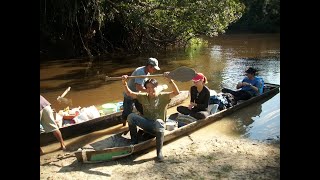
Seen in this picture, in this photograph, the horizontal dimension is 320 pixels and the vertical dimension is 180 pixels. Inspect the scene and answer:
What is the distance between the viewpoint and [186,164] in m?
5.60

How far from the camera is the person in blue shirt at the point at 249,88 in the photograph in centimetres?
902

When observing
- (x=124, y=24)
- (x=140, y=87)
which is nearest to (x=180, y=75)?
(x=140, y=87)

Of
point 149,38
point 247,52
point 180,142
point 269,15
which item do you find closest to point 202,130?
point 180,142

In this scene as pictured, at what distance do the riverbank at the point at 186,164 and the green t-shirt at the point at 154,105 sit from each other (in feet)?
2.10

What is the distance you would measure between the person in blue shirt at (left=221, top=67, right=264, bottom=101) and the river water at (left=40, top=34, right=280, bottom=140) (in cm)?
29

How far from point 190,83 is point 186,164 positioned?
655cm

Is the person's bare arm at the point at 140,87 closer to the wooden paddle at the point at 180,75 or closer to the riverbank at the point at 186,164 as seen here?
the wooden paddle at the point at 180,75

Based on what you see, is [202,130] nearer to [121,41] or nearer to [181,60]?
[181,60]

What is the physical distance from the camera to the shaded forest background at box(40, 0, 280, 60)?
15578 millimetres

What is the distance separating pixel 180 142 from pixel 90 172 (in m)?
1.90

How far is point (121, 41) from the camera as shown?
64.2 ft

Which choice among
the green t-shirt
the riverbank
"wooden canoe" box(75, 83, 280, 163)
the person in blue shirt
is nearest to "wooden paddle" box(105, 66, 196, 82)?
the green t-shirt
